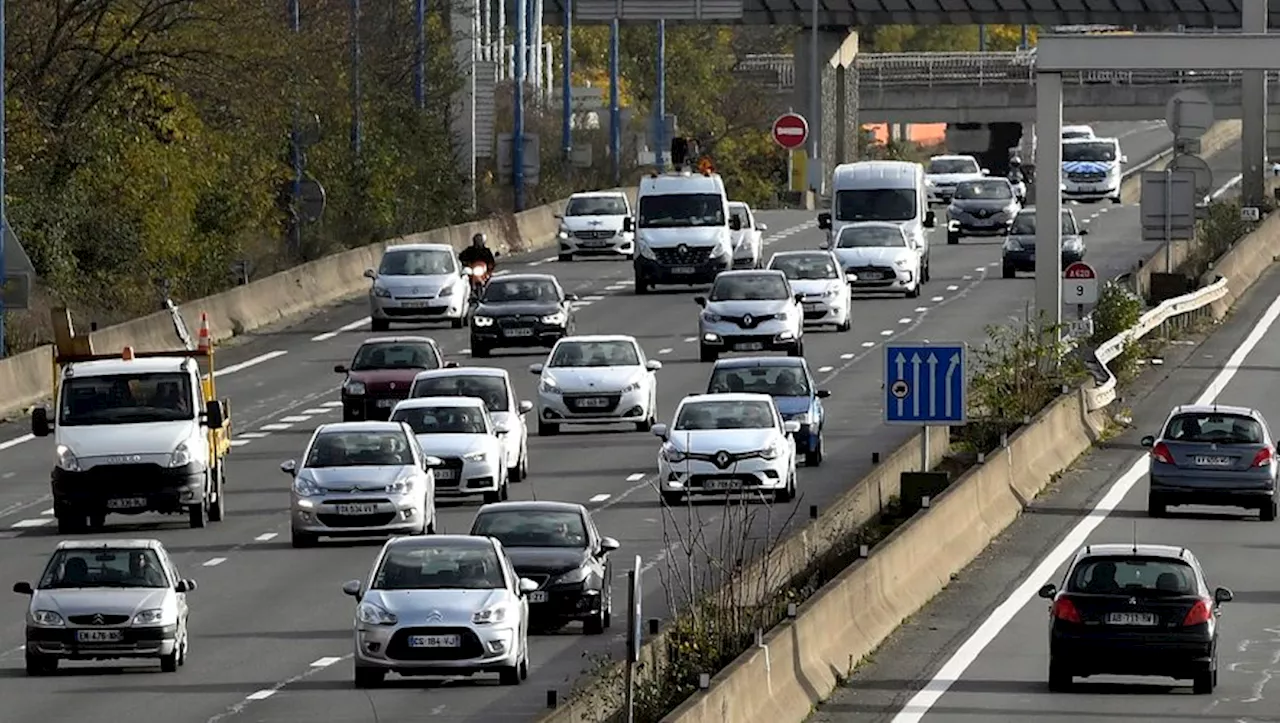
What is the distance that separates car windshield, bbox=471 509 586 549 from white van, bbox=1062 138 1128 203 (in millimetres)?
71899

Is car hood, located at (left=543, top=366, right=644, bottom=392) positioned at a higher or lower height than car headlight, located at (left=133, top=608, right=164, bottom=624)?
higher

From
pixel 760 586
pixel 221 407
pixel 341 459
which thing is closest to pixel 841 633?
pixel 760 586

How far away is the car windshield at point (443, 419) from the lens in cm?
3997

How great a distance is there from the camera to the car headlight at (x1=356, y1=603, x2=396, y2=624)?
26719 mm

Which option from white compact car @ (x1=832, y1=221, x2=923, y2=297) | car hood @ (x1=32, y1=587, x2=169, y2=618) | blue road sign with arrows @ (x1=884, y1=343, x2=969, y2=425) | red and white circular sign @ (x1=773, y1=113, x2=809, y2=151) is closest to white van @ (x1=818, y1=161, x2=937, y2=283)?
white compact car @ (x1=832, y1=221, x2=923, y2=297)

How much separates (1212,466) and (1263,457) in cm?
61

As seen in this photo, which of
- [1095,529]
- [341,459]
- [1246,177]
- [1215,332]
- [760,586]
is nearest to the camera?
[760,586]

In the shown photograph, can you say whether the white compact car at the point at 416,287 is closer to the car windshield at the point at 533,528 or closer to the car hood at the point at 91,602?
the car windshield at the point at 533,528

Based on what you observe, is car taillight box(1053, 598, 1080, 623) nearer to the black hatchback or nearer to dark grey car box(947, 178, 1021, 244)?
the black hatchback

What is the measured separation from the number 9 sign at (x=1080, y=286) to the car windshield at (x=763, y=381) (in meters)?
10.8

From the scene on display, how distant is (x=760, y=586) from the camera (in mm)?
27875

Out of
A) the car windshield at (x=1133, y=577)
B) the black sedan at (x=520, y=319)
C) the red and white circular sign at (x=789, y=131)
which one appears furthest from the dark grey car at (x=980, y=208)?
the car windshield at (x=1133, y=577)

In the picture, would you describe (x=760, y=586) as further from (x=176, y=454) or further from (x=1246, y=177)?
(x=1246, y=177)

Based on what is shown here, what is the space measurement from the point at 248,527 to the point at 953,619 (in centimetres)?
942
